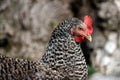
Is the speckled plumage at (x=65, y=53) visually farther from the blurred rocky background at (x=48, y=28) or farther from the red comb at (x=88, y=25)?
the blurred rocky background at (x=48, y=28)

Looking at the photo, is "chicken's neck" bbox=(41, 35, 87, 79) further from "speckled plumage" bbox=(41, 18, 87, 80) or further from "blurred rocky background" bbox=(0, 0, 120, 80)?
"blurred rocky background" bbox=(0, 0, 120, 80)

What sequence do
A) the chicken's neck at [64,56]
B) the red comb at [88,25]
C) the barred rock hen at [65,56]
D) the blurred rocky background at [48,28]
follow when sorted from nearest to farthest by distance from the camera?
the barred rock hen at [65,56] < the chicken's neck at [64,56] < the red comb at [88,25] < the blurred rocky background at [48,28]

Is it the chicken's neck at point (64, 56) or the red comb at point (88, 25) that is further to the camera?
the red comb at point (88, 25)

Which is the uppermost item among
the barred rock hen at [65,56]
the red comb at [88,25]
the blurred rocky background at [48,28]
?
the blurred rocky background at [48,28]

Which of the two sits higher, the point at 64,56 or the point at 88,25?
the point at 88,25

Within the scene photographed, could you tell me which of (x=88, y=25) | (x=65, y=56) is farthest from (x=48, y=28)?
(x=65, y=56)

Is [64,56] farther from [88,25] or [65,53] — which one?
[88,25]

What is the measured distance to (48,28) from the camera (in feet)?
42.9

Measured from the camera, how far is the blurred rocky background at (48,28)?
1272cm

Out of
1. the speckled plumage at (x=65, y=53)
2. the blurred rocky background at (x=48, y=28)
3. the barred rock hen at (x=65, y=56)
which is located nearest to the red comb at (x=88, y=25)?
the barred rock hen at (x=65, y=56)

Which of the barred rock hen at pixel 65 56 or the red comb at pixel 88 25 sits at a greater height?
the red comb at pixel 88 25

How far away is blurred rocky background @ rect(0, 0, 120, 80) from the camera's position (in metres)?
12.7

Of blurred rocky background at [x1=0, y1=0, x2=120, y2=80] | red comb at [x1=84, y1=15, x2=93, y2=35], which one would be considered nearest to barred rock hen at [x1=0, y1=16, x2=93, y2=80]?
red comb at [x1=84, y1=15, x2=93, y2=35]

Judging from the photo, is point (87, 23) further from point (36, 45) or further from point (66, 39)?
point (36, 45)
